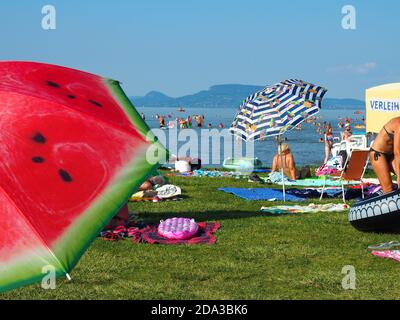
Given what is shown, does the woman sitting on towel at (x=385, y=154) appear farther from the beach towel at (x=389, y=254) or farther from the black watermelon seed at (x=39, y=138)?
the black watermelon seed at (x=39, y=138)

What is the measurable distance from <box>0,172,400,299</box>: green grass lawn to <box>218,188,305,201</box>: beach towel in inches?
108

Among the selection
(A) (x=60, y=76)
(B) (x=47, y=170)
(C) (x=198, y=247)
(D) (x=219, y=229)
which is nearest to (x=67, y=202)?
(B) (x=47, y=170)

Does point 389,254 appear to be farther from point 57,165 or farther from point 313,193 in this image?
point 313,193

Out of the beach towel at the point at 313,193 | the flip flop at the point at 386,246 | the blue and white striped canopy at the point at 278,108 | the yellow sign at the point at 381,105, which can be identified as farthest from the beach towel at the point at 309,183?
the flip flop at the point at 386,246

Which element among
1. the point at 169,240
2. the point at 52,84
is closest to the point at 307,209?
the point at 169,240

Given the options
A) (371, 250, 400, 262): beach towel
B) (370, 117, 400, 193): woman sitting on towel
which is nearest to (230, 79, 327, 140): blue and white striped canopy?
(370, 117, 400, 193): woman sitting on towel

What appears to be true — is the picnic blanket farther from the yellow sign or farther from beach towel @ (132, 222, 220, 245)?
Result: the yellow sign

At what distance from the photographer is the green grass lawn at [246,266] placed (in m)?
6.27

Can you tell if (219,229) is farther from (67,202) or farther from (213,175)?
(213,175)

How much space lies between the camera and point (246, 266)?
7.38 m

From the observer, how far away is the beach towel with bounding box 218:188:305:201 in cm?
1338

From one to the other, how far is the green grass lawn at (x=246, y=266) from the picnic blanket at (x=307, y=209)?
0.76 meters

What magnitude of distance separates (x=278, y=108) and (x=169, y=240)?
487cm
